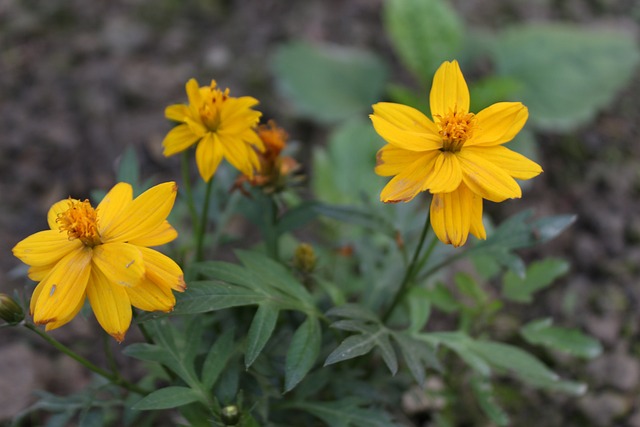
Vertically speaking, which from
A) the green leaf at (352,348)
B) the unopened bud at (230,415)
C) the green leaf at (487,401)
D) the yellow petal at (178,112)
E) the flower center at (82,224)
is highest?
the yellow petal at (178,112)

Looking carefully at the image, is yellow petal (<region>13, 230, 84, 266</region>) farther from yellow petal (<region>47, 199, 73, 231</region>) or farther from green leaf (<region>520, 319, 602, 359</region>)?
green leaf (<region>520, 319, 602, 359</region>)

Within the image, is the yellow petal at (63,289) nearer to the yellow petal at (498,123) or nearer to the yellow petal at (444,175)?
the yellow petal at (444,175)

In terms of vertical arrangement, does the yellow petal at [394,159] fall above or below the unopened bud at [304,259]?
above

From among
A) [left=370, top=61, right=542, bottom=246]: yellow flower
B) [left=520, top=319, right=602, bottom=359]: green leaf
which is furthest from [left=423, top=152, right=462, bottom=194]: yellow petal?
[left=520, top=319, right=602, bottom=359]: green leaf

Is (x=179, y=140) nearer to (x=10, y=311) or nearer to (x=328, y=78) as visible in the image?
(x=10, y=311)

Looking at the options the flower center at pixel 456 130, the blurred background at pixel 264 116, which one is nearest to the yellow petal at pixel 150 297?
the flower center at pixel 456 130

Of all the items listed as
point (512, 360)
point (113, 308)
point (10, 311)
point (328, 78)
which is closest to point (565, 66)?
point (328, 78)
